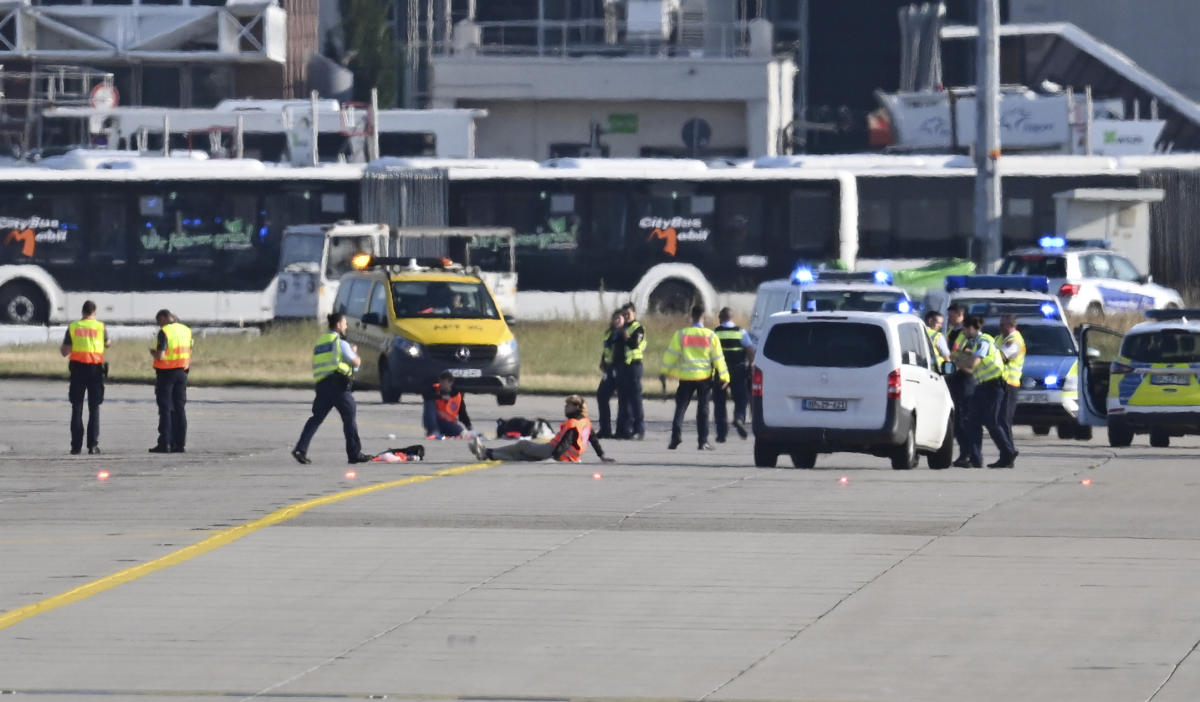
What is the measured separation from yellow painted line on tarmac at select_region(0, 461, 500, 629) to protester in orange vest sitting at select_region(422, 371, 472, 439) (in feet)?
16.8

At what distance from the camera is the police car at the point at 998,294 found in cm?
2987

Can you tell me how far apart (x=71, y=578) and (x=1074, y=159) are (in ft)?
112

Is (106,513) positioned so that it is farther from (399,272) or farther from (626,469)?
(399,272)

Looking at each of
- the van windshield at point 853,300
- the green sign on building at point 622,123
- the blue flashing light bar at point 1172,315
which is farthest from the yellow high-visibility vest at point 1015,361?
the green sign on building at point 622,123

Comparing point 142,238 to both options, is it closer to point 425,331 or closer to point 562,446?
point 425,331

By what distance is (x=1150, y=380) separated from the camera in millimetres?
26016

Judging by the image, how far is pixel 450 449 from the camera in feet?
83.8

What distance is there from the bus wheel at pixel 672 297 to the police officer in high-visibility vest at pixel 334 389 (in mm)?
21168

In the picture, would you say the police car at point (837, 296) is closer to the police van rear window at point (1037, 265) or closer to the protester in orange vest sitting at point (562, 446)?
the protester in orange vest sitting at point (562, 446)

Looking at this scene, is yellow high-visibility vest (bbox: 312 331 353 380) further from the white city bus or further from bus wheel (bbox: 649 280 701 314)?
bus wheel (bbox: 649 280 701 314)

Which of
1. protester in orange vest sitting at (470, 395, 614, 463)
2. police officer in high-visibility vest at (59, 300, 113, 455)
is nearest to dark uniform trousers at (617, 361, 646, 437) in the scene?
protester in orange vest sitting at (470, 395, 614, 463)

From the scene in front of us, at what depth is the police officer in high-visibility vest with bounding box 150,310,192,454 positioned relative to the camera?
81.1ft

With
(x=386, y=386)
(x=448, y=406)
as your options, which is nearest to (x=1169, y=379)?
(x=448, y=406)

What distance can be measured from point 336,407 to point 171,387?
2.78 metres
